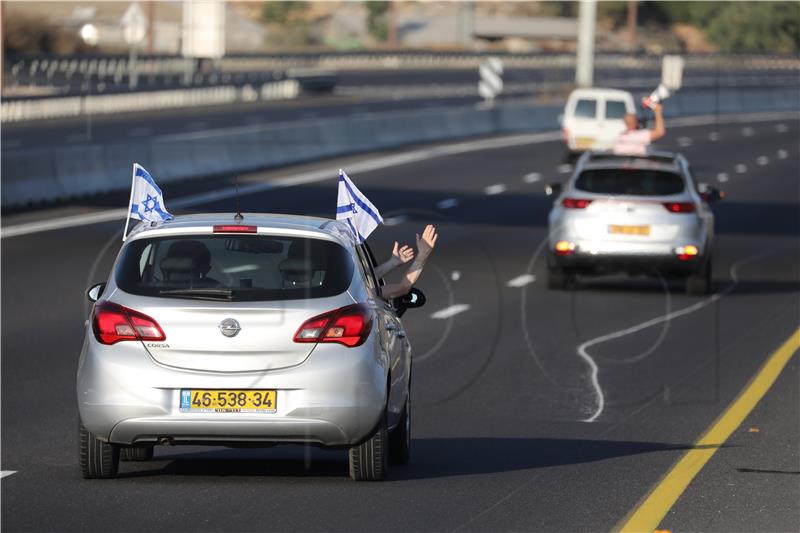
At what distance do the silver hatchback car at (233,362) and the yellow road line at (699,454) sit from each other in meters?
1.44

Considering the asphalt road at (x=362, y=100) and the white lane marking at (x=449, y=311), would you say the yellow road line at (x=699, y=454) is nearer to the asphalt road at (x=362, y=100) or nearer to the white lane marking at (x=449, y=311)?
the white lane marking at (x=449, y=311)

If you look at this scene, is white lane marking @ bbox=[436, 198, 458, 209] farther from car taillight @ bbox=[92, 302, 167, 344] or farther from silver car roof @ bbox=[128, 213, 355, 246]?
car taillight @ bbox=[92, 302, 167, 344]

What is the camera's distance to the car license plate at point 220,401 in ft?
29.2

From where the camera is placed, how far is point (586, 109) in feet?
150

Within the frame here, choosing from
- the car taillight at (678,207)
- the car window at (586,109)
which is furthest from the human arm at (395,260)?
the car window at (586,109)

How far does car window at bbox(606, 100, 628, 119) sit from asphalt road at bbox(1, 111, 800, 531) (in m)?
17.8

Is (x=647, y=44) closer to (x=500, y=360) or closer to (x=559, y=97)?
(x=559, y=97)

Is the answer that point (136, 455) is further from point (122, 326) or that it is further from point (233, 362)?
point (233, 362)

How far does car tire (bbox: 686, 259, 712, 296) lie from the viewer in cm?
2097

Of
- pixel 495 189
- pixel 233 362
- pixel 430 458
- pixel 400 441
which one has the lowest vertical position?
pixel 495 189

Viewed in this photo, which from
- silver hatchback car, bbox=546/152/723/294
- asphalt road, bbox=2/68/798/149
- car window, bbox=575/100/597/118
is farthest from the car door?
car window, bbox=575/100/597/118

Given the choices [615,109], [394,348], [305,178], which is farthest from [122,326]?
[615,109]

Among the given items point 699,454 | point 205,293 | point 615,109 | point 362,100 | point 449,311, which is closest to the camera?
point 205,293

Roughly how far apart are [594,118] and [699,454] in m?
35.1
